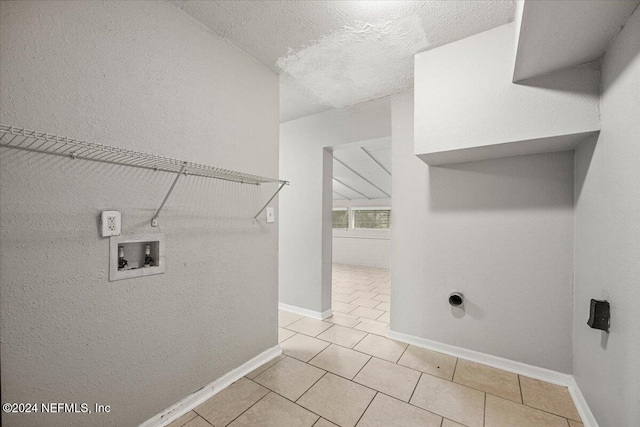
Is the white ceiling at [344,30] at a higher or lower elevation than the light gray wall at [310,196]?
higher

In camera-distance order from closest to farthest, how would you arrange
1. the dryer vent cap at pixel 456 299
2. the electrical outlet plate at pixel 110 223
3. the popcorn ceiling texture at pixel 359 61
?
the electrical outlet plate at pixel 110 223
the popcorn ceiling texture at pixel 359 61
the dryer vent cap at pixel 456 299

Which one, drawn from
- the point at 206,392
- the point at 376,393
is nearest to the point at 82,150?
the point at 206,392

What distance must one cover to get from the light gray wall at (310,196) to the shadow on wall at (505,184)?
92cm

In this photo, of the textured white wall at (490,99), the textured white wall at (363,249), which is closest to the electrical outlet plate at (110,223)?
the textured white wall at (490,99)

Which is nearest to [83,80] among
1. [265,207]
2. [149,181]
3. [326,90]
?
[149,181]

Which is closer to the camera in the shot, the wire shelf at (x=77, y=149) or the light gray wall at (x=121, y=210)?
the wire shelf at (x=77, y=149)

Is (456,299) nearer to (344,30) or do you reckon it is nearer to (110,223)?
(344,30)

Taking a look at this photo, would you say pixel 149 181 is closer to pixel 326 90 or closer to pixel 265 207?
pixel 265 207

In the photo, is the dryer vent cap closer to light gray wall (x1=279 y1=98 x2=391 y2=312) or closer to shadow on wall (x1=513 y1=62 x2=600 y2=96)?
light gray wall (x1=279 y1=98 x2=391 y2=312)

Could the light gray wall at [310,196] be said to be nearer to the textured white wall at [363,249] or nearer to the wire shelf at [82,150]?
the wire shelf at [82,150]

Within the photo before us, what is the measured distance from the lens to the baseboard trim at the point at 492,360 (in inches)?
68.6

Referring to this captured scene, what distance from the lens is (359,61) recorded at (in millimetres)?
1958

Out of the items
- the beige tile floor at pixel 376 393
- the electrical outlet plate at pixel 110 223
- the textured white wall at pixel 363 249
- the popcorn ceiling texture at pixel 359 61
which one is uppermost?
the popcorn ceiling texture at pixel 359 61

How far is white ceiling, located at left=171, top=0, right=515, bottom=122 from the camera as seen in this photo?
4.76 feet
